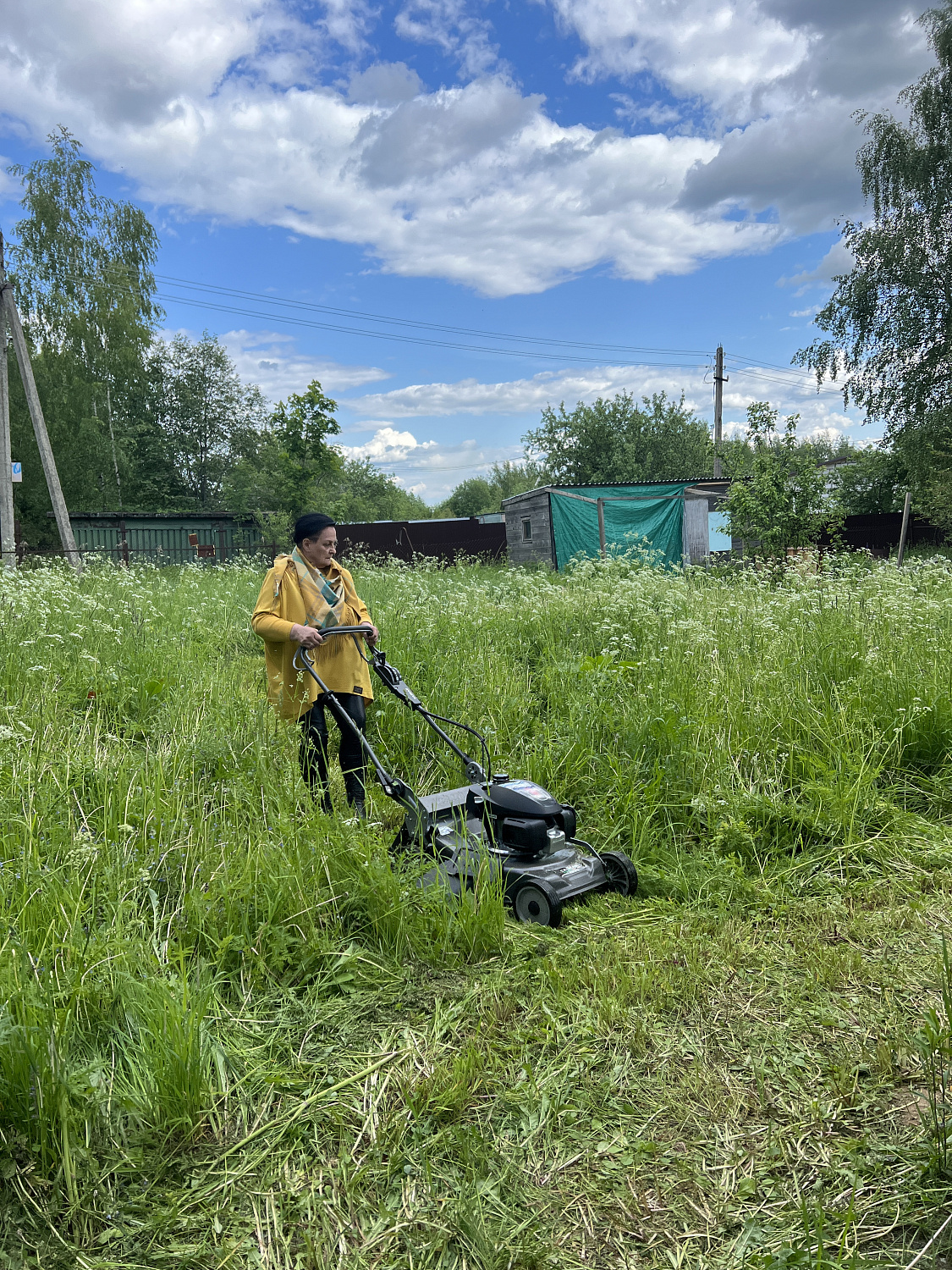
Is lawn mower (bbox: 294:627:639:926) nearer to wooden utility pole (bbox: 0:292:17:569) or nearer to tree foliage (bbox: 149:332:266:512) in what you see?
wooden utility pole (bbox: 0:292:17:569)

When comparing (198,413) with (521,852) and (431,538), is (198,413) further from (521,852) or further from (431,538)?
(521,852)

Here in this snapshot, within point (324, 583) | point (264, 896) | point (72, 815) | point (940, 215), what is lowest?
point (264, 896)

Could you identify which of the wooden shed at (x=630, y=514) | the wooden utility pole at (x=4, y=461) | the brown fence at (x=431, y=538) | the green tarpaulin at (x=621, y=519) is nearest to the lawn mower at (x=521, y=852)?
the wooden utility pole at (x=4, y=461)

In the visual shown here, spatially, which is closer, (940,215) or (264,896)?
(264,896)

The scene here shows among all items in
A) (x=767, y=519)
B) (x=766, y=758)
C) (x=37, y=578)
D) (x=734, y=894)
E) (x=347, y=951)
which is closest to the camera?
(x=347, y=951)

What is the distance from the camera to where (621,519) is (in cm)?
2122

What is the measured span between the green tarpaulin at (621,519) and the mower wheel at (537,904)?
17.4 meters

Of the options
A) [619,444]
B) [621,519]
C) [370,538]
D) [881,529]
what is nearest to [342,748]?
[621,519]

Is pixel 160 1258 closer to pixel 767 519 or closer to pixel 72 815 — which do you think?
pixel 72 815

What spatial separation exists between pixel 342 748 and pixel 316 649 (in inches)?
23.2

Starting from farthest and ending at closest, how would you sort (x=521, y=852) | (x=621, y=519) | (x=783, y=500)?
(x=621, y=519), (x=783, y=500), (x=521, y=852)

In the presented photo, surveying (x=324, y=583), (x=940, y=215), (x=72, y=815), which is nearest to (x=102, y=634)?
(x=324, y=583)

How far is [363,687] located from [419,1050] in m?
2.46

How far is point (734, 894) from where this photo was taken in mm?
3645
